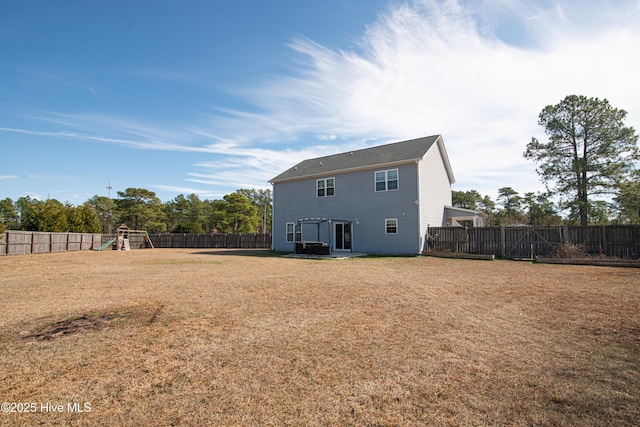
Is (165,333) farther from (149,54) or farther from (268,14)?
(149,54)

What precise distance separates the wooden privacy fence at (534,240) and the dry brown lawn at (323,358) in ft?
29.3

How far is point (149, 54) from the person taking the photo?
12820mm

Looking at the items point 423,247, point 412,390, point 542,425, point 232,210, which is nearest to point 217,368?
point 412,390

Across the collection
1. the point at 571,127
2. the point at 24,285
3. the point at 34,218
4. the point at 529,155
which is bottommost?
the point at 24,285

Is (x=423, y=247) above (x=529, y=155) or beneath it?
beneath

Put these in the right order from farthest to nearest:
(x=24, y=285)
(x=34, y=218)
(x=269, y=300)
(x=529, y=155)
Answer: (x=34, y=218) → (x=529, y=155) → (x=24, y=285) → (x=269, y=300)

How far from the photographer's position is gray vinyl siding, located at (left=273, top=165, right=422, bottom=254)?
1866cm

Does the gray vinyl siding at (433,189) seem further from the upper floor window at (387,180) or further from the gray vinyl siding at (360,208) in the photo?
the upper floor window at (387,180)

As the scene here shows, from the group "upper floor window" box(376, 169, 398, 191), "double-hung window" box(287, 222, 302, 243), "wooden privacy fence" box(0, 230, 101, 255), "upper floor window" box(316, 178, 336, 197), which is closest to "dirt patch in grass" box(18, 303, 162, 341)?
"upper floor window" box(376, 169, 398, 191)

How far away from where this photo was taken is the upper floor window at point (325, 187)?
22.2 meters

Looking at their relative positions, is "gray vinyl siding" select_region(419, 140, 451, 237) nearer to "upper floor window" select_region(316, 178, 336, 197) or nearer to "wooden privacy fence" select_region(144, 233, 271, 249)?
"upper floor window" select_region(316, 178, 336, 197)

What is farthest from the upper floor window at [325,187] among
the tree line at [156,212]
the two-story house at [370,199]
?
the tree line at [156,212]

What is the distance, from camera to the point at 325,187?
2256 cm

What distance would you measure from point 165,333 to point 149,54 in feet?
41.2
